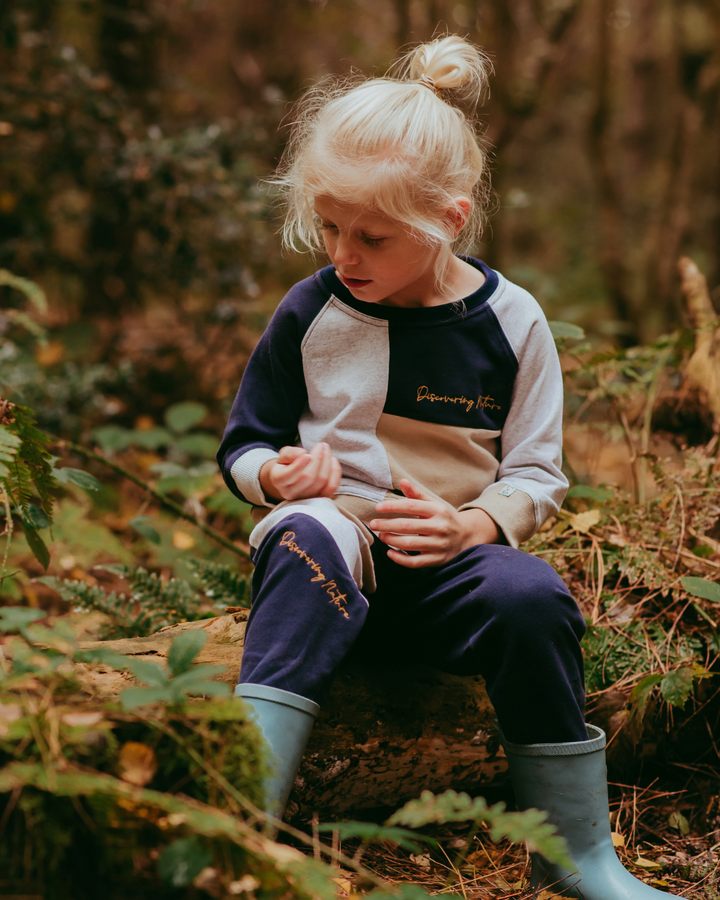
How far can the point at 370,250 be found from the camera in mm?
1595

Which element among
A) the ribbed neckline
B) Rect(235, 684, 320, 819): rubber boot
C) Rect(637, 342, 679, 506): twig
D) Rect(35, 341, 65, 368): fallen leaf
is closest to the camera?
Rect(235, 684, 320, 819): rubber boot

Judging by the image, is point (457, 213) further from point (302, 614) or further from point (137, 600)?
point (137, 600)

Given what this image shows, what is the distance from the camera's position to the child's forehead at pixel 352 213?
154 cm

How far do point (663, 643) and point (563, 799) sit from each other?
24.1 inches

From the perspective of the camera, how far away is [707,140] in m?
7.08

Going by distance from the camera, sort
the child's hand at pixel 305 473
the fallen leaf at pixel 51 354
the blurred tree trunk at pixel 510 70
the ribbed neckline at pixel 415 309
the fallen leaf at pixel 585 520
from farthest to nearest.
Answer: the blurred tree trunk at pixel 510 70 → the fallen leaf at pixel 51 354 → the fallen leaf at pixel 585 520 → the ribbed neckline at pixel 415 309 → the child's hand at pixel 305 473

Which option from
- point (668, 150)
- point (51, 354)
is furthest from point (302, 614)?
point (668, 150)

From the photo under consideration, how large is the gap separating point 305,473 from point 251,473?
6.9 inches

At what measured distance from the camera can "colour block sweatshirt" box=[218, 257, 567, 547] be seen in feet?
5.61

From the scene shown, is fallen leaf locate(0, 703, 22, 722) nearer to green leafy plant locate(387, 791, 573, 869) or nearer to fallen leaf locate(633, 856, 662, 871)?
green leafy plant locate(387, 791, 573, 869)

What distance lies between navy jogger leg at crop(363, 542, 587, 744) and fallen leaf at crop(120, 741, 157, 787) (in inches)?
27.3

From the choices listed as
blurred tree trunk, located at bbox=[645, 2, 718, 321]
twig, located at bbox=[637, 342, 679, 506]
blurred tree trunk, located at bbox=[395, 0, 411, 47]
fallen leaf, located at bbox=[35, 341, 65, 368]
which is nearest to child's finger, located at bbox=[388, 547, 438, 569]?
twig, located at bbox=[637, 342, 679, 506]

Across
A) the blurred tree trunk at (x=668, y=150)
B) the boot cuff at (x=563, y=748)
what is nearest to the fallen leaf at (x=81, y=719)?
the boot cuff at (x=563, y=748)

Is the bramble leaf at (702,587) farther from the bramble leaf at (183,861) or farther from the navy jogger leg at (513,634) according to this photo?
the bramble leaf at (183,861)
